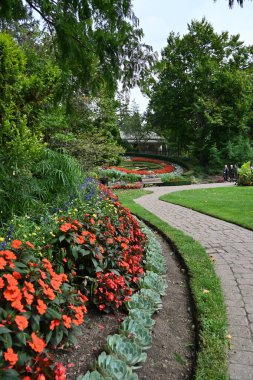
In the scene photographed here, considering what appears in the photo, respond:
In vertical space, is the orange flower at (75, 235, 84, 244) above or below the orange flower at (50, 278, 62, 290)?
above

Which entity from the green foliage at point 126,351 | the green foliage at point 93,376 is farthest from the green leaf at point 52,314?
the green foliage at point 126,351

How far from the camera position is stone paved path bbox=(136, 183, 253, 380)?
6.69 ft

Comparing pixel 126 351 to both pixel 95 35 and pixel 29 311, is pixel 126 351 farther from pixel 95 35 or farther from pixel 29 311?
pixel 95 35

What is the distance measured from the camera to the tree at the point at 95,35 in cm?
368

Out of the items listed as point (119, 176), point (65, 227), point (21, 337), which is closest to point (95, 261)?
point (65, 227)

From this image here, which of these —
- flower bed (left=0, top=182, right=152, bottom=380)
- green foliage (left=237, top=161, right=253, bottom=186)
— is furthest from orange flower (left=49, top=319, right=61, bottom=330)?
green foliage (left=237, top=161, right=253, bottom=186)

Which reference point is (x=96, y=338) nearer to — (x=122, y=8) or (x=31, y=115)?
(x=122, y=8)

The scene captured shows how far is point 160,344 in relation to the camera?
215cm

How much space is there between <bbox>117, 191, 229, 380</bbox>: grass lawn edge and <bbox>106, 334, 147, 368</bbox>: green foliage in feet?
1.16

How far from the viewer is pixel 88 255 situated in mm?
2535

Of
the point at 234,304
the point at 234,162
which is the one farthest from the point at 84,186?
the point at 234,162

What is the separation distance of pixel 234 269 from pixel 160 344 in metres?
1.87

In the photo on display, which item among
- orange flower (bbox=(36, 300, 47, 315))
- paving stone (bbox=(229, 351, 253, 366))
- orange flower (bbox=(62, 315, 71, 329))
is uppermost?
orange flower (bbox=(36, 300, 47, 315))

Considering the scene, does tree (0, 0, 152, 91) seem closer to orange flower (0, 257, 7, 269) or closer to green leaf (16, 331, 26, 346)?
orange flower (0, 257, 7, 269)
